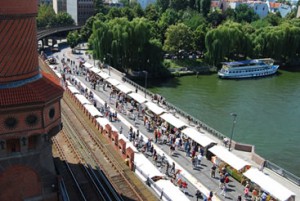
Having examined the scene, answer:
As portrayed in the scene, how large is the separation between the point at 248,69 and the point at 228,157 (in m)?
50.9

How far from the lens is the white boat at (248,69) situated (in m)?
75.2

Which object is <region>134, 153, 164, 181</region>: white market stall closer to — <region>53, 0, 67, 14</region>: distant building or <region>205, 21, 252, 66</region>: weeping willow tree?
<region>205, 21, 252, 66</region>: weeping willow tree

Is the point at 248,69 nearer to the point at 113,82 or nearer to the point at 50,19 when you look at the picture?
the point at 113,82

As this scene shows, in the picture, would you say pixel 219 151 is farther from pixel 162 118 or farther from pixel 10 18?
pixel 10 18

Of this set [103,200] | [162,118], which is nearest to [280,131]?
[162,118]

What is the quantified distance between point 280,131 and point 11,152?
35.5m

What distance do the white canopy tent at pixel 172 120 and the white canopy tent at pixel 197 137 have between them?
4.82ft

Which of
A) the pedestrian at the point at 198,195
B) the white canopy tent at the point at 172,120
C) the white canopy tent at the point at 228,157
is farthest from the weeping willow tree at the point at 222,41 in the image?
the pedestrian at the point at 198,195

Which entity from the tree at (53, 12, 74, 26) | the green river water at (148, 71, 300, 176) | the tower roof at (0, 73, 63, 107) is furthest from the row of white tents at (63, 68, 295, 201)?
the tree at (53, 12, 74, 26)

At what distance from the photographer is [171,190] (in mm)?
25281

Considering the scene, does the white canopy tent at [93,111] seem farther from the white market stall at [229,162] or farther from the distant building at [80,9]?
the distant building at [80,9]

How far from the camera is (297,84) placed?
72.3 metres

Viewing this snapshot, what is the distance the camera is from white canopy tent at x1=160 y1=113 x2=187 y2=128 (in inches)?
1452

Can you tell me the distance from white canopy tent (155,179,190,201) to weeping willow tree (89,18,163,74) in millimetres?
46121
